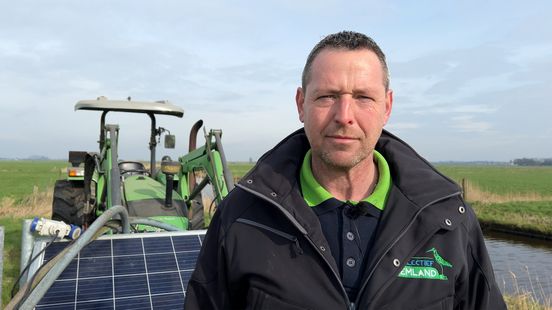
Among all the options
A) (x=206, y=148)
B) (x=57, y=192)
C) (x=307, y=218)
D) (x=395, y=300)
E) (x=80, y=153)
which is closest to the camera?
(x=395, y=300)

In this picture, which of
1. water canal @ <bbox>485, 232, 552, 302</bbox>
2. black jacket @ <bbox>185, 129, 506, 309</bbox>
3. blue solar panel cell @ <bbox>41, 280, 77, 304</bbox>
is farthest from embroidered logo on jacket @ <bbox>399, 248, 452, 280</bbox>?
water canal @ <bbox>485, 232, 552, 302</bbox>

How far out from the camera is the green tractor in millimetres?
6090

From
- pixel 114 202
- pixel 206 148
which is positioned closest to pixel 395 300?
pixel 114 202

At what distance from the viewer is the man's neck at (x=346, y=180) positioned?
2.09m

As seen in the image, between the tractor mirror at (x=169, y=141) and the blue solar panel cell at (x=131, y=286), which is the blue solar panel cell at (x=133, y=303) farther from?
the tractor mirror at (x=169, y=141)

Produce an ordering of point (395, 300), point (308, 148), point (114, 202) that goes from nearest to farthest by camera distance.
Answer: point (395, 300)
point (308, 148)
point (114, 202)

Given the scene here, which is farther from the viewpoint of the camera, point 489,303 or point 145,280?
point 145,280

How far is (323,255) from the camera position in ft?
6.00

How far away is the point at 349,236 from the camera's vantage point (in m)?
1.93

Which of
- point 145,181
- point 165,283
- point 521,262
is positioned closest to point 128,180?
point 145,181

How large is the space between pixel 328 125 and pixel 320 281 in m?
0.65

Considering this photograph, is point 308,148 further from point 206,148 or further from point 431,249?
point 206,148

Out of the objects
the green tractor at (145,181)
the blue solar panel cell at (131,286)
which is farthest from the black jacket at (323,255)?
the green tractor at (145,181)

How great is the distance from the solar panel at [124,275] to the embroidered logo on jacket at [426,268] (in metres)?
1.90
